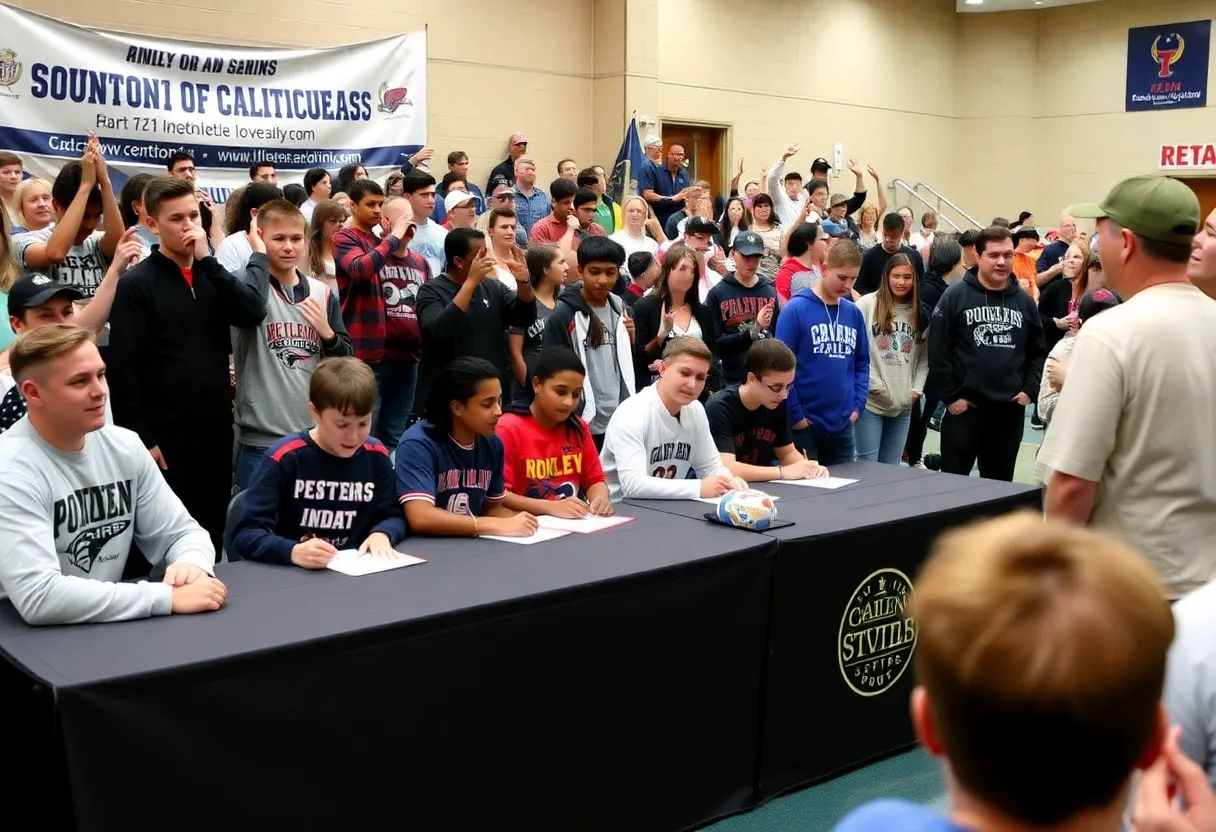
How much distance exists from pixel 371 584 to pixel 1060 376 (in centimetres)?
221

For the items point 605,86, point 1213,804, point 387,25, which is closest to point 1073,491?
point 1213,804

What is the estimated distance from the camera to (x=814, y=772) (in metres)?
3.29

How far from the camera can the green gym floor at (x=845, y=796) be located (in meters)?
3.02

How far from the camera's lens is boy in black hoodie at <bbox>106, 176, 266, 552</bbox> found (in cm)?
364

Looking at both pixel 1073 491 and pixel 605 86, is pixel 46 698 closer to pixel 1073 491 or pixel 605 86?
pixel 1073 491

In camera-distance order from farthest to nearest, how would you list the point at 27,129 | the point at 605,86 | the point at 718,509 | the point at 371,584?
the point at 605,86 → the point at 27,129 → the point at 718,509 → the point at 371,584

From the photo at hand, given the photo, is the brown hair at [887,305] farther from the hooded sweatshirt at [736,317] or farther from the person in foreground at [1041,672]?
the person in foreground at [1041,672]

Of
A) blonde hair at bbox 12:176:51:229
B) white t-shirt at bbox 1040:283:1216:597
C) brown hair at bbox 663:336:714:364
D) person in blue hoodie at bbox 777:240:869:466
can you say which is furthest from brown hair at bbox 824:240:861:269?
blonde hair at bbox 12:176:51:229

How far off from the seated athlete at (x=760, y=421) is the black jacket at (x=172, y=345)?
1.73 meters

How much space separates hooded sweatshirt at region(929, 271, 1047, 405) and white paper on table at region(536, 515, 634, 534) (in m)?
2.50

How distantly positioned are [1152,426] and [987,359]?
309cm

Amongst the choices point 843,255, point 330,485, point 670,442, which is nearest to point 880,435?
point 843,255

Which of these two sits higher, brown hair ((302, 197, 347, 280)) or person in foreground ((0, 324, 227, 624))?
brown hair ((302, 197, 347, 280))

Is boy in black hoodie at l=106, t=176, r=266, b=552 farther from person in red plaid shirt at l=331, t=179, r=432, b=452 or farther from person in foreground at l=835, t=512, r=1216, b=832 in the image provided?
person in foreground at l=835, t=512, r=1216, b=832
